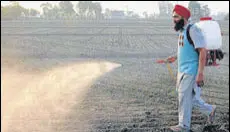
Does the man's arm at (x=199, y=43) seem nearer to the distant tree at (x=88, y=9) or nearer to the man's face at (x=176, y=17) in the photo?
the man's face at (x=176, y=17)

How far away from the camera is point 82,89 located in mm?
7445

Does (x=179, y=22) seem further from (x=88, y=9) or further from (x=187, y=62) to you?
(x=88, y=9)

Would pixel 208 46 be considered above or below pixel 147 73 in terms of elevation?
above

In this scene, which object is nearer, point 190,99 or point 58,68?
point 190,99

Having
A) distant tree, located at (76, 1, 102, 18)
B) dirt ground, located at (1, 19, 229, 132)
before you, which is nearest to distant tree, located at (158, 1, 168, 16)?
distant tree, located at (76, 1, 102, 18)

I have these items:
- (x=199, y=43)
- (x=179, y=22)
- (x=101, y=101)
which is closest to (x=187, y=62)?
(x=199, y=43)

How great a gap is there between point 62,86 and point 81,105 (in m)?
1.53

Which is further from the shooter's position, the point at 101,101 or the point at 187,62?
the point at 101,101

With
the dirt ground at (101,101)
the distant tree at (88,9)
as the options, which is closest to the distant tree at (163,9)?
the distant tree at (88,9)

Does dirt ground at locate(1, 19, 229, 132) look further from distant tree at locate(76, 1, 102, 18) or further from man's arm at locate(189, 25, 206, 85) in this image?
distant tree at locate(76, 1, 102, 18)

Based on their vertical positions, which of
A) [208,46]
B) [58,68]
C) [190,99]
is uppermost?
[208,46]

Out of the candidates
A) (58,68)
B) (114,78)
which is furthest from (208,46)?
(58,68)

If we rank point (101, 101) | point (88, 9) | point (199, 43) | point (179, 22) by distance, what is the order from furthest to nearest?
point (88, 9) → point (101, 101) → point (179, 22) → point (199, 43)

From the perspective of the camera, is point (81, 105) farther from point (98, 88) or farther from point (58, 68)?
point (58, 68)
